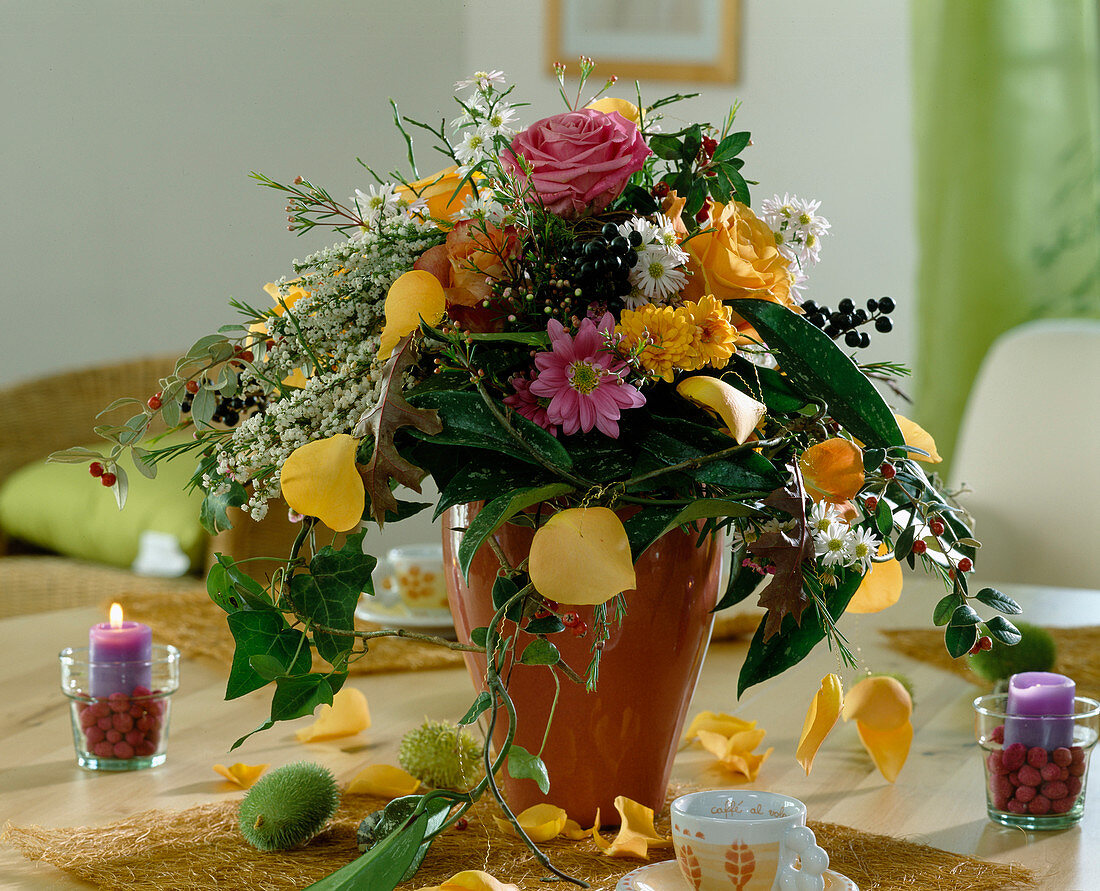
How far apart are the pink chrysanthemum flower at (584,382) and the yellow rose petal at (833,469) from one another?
0.10 metres

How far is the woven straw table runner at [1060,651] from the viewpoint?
3.69 ft

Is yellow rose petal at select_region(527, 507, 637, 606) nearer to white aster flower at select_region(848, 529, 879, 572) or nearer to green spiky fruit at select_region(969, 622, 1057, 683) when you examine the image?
white aster flower at select_region(848, 529, 879, 572)

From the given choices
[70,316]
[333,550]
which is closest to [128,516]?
[70,316]

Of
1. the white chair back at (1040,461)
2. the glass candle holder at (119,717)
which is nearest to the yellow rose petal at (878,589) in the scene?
the glass candle holder at (119,717)

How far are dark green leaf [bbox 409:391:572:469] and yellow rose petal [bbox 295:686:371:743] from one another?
0.39 meters

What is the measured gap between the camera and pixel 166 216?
3.66m

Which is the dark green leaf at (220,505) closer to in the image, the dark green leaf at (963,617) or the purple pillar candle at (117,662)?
the purple pillar candle at (117,662)

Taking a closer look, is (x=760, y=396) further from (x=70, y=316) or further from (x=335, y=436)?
(x=70, y=316)

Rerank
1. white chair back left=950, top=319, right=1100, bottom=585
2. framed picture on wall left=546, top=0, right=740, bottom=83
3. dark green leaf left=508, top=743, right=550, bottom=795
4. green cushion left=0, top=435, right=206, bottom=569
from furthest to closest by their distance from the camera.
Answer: framed picture on wall left=546, top=0, right=740, bottom=83 → green cushion left=0, top=435, right=206, bottom=569 → white chair back left=950, top=319, right=1100, bottom=585 → dark green leaf left=508, top=743, right=550, bottom=795

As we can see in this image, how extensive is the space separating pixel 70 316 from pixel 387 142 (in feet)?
3.67

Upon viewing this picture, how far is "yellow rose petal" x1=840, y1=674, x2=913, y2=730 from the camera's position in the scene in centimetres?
84

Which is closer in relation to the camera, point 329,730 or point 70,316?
point 329,730

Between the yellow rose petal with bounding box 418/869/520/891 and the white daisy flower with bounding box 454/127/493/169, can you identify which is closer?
the yellow rose petal with bounding box 418/869/520/891

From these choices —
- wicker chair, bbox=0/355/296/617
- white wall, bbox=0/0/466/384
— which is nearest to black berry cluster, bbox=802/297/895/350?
wicker chair, bbox=0/355/296/617
